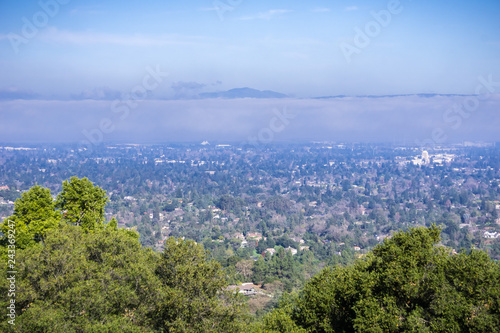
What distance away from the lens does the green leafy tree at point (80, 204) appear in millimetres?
15180

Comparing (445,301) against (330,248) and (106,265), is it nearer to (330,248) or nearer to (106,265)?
(106,265)

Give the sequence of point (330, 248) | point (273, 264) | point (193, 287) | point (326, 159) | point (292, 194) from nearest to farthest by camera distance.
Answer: point (193, 287) → point (273, 264) → point (330, 248) → point (292, 194) → point (326, 159)

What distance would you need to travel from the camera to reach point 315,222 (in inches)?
2146

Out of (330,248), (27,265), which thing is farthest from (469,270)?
(330,248)

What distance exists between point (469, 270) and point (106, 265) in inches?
301

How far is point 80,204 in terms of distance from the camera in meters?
15.4

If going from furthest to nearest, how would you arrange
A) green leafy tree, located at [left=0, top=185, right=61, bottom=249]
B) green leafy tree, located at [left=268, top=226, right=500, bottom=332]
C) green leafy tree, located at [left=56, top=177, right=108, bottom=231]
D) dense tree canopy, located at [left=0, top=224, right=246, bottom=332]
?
green leafy tree, located at [left=56, top=177, right=108, bottom=231] < green leafy tree, located at [left=0, top=185, right=61, bottom=249] < dense tree canopy, located at [left=0, top=224, right=246, bottom=332] < green leafy tree, located at [left=268, top=226, right=500, bottom=332]

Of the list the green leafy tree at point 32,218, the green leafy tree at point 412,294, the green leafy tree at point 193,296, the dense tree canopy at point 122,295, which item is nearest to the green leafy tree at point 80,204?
the green leafy tree at point 32,218

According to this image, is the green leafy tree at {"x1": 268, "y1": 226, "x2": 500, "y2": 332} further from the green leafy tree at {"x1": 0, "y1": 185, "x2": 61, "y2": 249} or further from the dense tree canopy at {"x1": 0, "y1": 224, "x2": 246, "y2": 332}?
the green leafy tree at {"x1": 0, "y1": 185, "x2": 61, "y2": 249}

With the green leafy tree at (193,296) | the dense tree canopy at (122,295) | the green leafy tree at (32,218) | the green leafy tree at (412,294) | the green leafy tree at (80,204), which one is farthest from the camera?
the green leafy tree at (80,204)

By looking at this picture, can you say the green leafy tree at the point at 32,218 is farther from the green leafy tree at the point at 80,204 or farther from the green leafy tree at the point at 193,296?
A: the green leafy tree at the point at 193,296

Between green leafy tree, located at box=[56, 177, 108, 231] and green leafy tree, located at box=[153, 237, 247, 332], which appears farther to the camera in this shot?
green leafy tree, located at box=[56, 177, 108, 231]

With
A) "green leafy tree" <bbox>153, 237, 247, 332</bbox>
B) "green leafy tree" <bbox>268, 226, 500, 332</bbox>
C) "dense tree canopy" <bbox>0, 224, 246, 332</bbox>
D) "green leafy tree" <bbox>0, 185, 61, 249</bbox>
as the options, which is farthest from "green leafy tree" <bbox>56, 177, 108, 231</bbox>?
"green leafy tree" <bbox>268, 226, 500, 332</bbox>

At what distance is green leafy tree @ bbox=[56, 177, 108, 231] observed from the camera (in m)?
15.2
